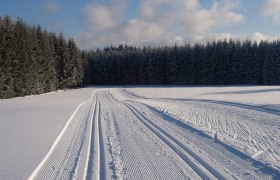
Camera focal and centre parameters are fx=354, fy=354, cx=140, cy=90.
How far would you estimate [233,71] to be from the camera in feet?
247

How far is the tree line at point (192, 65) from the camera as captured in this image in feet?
241

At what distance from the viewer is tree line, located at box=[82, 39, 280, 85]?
241 feet

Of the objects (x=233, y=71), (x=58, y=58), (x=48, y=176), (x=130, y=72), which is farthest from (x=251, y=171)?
(x=130, y=72)

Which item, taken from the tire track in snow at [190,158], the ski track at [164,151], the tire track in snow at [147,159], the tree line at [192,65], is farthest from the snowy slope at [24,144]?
the tree line at [192,65]

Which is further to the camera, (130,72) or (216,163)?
(130,72)

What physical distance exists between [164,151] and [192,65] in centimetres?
7531

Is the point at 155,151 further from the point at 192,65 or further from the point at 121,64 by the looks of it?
the point at 121,64

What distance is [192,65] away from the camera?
274 ft

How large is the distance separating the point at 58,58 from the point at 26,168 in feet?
204

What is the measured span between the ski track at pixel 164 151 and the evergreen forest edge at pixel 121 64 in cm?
2997

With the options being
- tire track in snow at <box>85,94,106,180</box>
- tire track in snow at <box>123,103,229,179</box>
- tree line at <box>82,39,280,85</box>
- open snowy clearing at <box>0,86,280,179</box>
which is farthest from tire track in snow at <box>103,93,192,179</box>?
tree line at <box>82,39,280,85</box>

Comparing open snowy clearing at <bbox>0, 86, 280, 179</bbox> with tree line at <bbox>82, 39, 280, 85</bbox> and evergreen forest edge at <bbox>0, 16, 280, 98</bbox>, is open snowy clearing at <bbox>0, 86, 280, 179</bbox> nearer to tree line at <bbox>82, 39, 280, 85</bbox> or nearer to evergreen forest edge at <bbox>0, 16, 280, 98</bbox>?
evergreen forest edge at <bbox>0, 16, 280, 98</bbox>

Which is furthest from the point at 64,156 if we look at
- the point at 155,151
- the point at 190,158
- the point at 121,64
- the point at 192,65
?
the point at 121,64

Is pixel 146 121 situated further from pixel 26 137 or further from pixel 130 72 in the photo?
pixel 130 72
